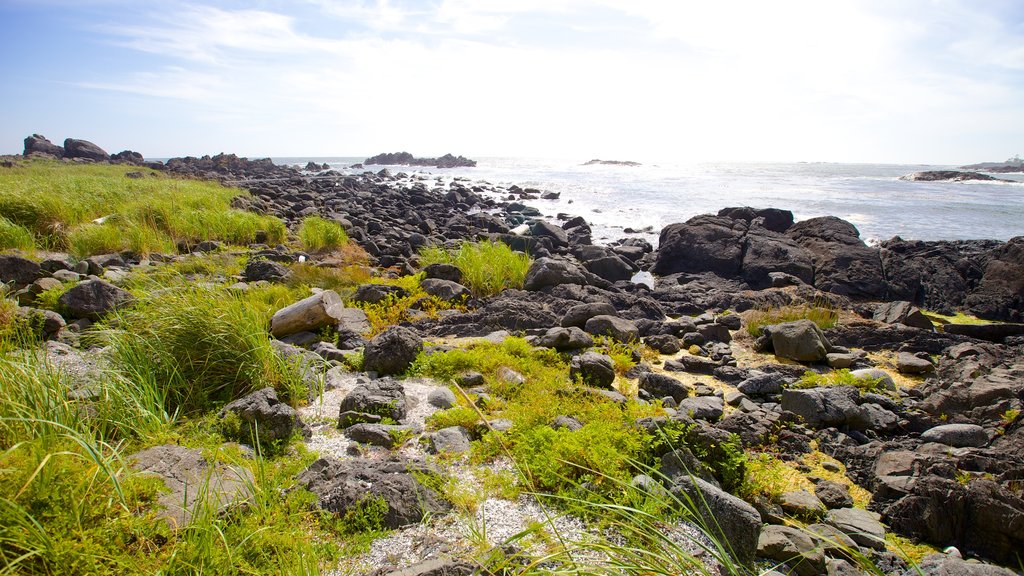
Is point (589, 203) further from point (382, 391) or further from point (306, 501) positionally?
point (306, 501)

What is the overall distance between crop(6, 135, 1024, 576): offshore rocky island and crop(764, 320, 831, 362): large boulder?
1.1 inches

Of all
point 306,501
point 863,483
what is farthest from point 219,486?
point 863,483

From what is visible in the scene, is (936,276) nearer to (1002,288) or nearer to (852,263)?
(1002,288)

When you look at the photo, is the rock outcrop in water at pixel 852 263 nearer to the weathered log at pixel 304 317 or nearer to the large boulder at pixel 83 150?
the weathered log at pixel 304 317

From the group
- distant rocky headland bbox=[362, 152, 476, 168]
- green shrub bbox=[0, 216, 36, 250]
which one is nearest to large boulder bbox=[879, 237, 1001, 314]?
green shrub bbox=[0, 216, 36, 250]

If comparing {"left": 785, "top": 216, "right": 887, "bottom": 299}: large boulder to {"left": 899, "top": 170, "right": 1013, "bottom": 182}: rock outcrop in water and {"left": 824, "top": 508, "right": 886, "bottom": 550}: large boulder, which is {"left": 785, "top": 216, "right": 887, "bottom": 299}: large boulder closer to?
{"left": 824, "top": 508, "right": 886, "bottom": 550}: large boulder

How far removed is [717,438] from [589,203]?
27470 millimetres

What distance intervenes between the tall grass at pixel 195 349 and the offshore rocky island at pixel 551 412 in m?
0.03

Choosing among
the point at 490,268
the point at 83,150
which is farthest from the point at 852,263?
the point at 83,150

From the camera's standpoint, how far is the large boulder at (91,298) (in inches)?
A: 249

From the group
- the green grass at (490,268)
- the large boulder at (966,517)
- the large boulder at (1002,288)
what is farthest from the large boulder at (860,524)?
the large boulder at (1002,288)

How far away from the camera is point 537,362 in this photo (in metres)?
6.22

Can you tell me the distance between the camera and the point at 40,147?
5259cm

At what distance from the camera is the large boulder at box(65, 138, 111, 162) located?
51312mm
